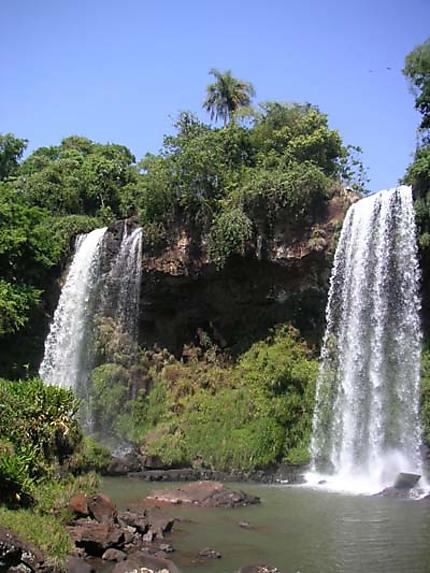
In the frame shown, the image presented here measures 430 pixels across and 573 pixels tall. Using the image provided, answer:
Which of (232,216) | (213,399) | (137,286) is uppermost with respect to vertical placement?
(232,216)

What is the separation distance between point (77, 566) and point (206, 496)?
6399 mm

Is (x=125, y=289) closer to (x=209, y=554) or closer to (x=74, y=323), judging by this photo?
(x=74, y=323)

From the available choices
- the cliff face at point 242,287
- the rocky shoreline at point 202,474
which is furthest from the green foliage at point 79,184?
the rocky shoreline at point 202,474

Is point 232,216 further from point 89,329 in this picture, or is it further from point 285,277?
point 89,329

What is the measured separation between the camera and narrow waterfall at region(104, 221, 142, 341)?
27628 millimetres

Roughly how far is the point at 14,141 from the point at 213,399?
956 inches

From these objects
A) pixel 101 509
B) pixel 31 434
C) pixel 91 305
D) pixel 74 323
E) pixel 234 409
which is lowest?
pixel 101 509

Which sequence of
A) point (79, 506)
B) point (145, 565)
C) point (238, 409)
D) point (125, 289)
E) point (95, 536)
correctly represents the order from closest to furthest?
point (145, 565) → point (95, 536) → point (79, 506) → point (238, 409) → point (125, 289)

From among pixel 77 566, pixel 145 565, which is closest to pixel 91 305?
pixel 77 566

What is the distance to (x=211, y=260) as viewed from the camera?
26.0 metres

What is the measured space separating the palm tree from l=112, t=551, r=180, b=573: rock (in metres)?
32.8

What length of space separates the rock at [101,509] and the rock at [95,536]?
0.77 ft

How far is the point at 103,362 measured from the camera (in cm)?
2708

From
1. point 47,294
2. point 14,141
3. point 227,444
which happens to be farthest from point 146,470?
point 14,141
